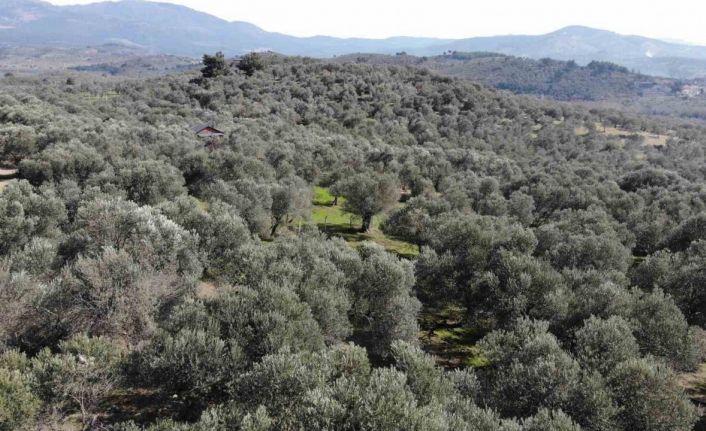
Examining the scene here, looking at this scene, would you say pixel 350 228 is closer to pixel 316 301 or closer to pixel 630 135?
pixel 316 301

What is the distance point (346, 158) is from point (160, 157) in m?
33.6

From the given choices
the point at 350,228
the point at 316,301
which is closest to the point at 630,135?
the point at 350,228

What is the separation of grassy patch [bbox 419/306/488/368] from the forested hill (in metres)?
0.20

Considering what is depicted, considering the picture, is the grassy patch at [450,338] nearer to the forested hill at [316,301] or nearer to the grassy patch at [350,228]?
the forested hill at [316,301]

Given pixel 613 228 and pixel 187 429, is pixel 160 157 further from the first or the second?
pixel 613 228

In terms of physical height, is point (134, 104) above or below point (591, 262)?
above

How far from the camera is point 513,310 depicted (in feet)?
104

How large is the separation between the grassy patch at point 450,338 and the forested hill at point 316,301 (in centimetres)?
20

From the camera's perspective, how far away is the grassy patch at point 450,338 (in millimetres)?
33875

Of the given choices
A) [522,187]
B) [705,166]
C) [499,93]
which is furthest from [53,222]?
[499,93]

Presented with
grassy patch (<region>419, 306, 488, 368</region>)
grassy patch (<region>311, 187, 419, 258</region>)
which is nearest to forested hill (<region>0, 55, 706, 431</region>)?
Answer: grassy patch (<region>419, 306, 488, 368</region>)

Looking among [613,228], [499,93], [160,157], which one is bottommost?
[613,228]

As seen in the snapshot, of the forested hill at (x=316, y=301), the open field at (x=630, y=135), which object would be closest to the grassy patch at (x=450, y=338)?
the forested hill at (x=316, y=301)

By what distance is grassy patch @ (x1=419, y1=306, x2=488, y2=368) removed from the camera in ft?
111
